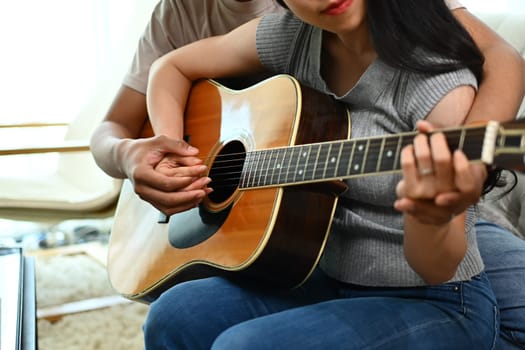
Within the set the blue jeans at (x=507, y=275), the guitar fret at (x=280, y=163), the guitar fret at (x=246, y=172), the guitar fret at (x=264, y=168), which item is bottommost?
the blue jeans at (x=507, y=275)

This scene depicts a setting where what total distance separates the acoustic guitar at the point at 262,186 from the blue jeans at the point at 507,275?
300 mm

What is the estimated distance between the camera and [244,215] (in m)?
1.05

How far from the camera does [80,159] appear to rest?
2545 millimetres

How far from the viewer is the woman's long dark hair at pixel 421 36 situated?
35.9 inches

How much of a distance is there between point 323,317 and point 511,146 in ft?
1.09

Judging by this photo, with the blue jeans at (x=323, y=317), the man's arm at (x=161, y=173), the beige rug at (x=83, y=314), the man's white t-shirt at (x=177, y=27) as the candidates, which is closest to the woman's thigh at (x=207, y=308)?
the blue jeans at (x=323, y=317)

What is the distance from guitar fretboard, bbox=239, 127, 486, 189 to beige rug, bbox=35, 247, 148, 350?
1.01 metres

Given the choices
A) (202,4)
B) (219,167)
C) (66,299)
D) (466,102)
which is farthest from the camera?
(66,299)

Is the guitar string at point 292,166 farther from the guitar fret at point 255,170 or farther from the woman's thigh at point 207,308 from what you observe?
the woman's thigh at point 207,308

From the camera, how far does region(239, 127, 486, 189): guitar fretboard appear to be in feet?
2.29

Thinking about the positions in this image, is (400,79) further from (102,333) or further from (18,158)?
(18,158)

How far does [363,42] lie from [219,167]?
32 centimetres

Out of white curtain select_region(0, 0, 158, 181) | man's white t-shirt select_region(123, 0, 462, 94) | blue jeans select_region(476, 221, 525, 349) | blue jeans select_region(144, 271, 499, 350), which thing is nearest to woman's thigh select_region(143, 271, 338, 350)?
blue jeans select_region(144, 271, 499, 350)

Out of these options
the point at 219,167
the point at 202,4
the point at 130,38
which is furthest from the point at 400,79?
the point at 130,38
